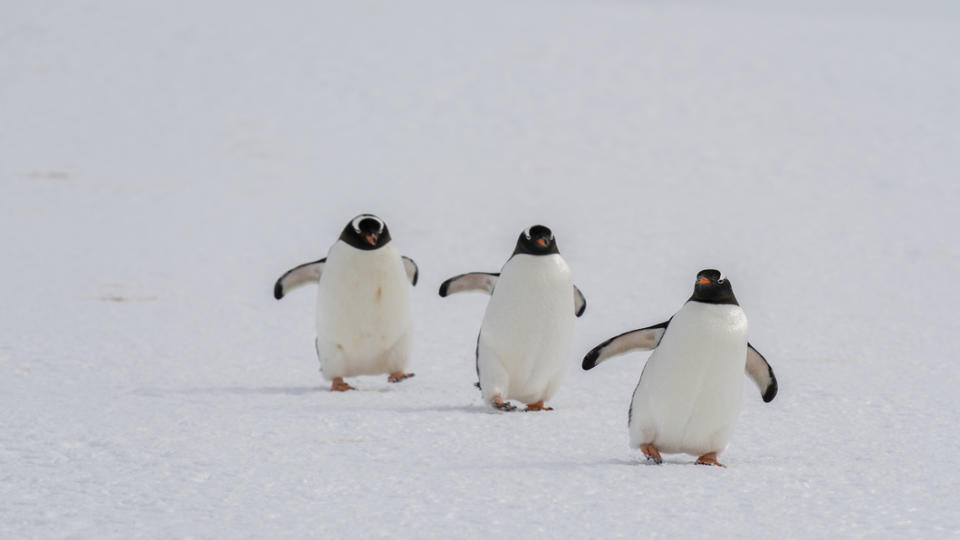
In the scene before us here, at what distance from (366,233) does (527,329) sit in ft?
2.49

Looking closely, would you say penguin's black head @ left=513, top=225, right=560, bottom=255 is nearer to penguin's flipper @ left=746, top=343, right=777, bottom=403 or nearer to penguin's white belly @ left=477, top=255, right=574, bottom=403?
penguin's white belly @ left=477, top=255, right=574, bottom=403

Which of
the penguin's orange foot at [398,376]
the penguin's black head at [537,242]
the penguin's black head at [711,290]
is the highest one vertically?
the penguin's black head at [537,242]

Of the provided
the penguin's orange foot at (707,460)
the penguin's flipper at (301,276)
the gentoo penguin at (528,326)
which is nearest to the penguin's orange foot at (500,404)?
the gentoo penguin at (528,326)

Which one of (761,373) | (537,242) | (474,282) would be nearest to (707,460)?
(761,373)

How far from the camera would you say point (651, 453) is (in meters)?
3.42

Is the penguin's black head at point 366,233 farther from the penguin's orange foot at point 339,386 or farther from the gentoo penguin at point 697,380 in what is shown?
the gentoo penguin at point 697,380

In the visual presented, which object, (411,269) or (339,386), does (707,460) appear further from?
(411,269)

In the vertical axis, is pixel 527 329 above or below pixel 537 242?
below

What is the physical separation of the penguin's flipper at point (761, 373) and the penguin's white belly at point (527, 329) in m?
0.76

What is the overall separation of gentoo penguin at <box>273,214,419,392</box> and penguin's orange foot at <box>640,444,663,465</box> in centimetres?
144

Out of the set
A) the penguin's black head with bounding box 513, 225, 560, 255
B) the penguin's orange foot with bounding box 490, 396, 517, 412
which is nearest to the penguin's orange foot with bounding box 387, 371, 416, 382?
the penguin's orange foot with bounding box 490, 396, 517, 412

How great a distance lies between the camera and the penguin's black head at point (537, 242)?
4.10 m

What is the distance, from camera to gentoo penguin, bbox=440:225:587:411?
162 inches

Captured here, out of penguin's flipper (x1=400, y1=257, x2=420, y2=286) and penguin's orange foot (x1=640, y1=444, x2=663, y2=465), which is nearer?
penguin's orange foot (x1=640, y1=444, x2=663, y2=465)
